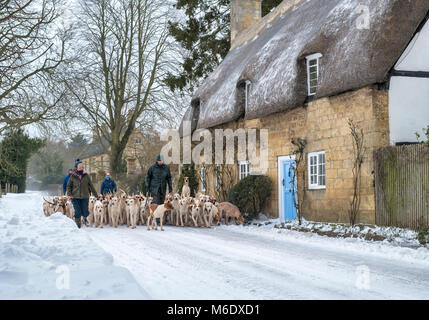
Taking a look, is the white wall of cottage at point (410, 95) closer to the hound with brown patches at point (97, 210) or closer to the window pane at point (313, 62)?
the window pane at point (313, 62)

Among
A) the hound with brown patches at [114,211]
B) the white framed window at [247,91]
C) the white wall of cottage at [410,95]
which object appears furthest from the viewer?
the white framed window at [247,91]

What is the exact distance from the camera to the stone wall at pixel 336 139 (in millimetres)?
12070

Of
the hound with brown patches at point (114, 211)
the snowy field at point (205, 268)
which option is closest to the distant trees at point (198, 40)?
the hound with brown patches at point (114, 211)

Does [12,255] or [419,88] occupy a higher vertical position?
[419,88]

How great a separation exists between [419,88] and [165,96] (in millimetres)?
19058

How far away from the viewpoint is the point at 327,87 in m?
12.9

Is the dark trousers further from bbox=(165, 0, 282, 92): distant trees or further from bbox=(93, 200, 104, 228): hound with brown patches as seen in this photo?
bbox=(165, 0, 282, 92): distant trees

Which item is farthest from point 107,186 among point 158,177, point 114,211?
point 114,211

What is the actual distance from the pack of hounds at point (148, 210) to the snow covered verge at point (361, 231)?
1.79m

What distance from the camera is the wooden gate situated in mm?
10516

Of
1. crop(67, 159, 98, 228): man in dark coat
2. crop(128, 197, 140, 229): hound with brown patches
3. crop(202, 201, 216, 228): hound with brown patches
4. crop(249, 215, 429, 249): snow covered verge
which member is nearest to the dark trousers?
crop(67, 159, 98, 228): man in dark coat

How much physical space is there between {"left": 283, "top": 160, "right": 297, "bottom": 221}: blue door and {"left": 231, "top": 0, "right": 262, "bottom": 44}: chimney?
42.3ft
